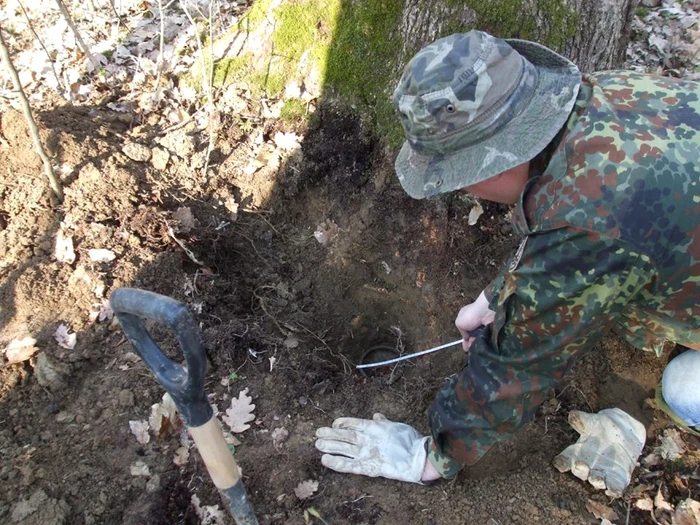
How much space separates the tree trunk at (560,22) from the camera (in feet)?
8.74

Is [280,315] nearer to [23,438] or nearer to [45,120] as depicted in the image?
[23,438]

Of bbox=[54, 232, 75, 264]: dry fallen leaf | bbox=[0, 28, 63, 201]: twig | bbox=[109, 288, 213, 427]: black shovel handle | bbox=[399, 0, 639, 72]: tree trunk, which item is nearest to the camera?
bbox=[109, 288, 213, 427]: black shovel handle

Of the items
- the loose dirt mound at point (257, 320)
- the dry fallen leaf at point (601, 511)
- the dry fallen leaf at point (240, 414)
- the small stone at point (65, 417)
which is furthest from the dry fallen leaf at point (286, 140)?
the dry fallen leaf at point (601, 511)

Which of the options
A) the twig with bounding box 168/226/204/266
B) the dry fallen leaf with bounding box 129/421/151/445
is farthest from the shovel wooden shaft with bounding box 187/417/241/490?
the twig with bounding box 168/226/204/266

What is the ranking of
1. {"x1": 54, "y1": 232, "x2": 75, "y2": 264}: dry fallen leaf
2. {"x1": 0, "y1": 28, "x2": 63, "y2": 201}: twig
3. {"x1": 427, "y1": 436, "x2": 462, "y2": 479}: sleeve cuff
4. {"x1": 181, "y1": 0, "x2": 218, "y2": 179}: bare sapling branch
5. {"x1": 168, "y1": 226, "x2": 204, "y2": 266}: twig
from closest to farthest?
{"x1": 427, "y1": 436, "x2": 462, "y2": 479}: sleeve cuff → {"x1": 0, "y1": 28, "x2": 63, "y2": 201}: twig → {"x1": 54, "y1": 232, "x2": 75, "y2": 264}: dry fallen leaf → {"x1": 168, "y1": 226, "x2": 204, "y2": 266}: twig → {"x1": 181, "y1": 0, "x2": 218, "y2": 179}: bare sapling branch

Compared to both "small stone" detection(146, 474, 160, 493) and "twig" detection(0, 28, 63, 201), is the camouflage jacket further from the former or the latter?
"twig" detection(0, 28, 63, 201)

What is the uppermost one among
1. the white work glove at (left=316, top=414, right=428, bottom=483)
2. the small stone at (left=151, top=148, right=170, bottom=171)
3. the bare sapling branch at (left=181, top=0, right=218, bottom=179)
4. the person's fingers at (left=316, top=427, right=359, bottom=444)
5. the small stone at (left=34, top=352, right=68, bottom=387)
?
the bare sapling branch at (left=181, top=0, right=218, bottom=179)

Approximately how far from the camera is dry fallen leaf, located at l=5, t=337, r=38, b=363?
2617 millimetres

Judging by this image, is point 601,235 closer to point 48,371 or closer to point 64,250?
point 48,371

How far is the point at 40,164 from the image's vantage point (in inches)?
125

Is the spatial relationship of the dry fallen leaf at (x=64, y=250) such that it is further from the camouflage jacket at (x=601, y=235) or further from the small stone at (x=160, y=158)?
the camouflage jacket at (x=601, y=235)

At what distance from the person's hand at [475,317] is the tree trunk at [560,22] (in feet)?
4.68

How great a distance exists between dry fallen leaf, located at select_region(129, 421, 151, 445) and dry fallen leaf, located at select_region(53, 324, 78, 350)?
57 cm

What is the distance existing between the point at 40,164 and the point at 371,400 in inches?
96.6
